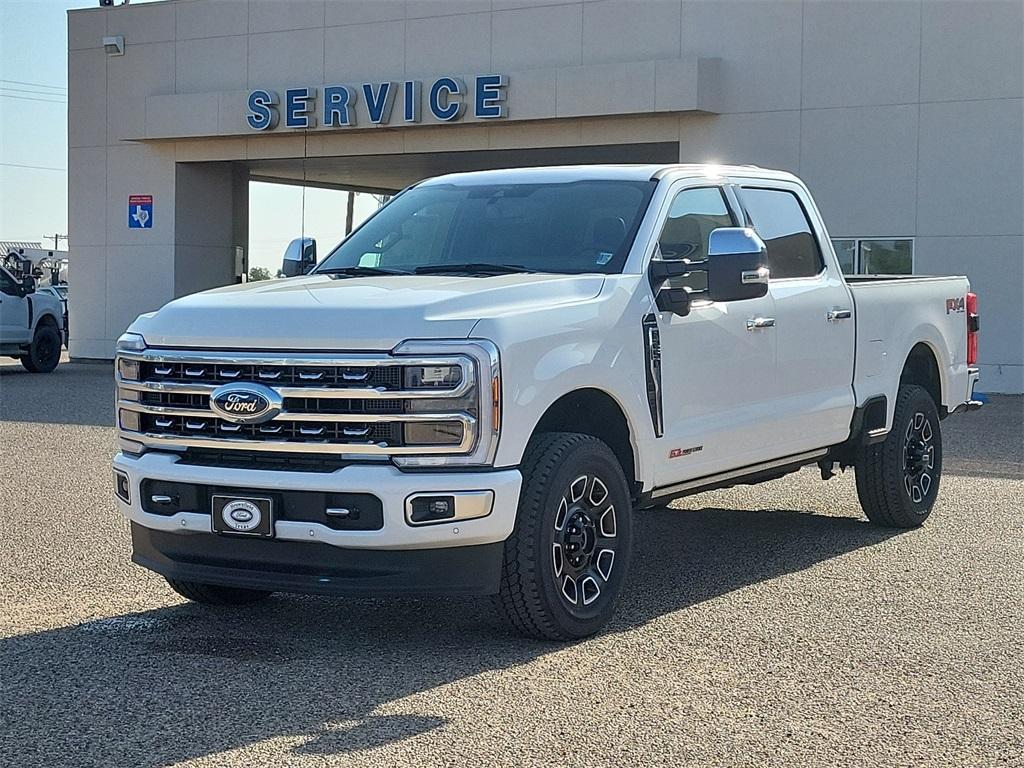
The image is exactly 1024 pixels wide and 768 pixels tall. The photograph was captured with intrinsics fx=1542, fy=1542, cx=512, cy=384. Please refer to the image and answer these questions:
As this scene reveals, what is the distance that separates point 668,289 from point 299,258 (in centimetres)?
242

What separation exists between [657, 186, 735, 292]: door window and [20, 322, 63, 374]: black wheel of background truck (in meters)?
18.8

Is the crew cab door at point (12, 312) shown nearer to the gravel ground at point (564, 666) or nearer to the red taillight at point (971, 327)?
the gravel ground at point (564, 666)

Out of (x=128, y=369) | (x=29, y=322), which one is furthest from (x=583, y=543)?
(x=29, y=322)

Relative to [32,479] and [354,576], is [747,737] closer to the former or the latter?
[354,576]

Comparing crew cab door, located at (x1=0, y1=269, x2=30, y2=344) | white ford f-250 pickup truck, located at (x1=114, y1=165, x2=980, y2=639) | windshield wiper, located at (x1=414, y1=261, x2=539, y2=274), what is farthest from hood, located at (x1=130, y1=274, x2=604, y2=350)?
crew cab door, located at (x1=0, y1=269, x2=30, y2=344)

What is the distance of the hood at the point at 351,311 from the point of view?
19.8 feet

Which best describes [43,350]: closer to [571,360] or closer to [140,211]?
[140,211]

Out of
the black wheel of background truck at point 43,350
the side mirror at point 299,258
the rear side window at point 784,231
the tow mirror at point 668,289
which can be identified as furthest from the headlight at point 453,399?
the black wheel of background truck at point 43,350

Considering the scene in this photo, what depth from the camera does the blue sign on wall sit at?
30.7m

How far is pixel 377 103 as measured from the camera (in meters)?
27.2

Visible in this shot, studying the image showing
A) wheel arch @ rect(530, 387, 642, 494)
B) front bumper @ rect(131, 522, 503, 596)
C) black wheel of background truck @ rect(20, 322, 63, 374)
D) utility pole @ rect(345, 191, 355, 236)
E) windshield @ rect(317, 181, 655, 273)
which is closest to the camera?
front bumper @ rect(131, 522, 503, 596)

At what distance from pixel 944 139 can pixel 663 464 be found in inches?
664

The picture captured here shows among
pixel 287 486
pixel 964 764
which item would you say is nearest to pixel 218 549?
pixel 287 486

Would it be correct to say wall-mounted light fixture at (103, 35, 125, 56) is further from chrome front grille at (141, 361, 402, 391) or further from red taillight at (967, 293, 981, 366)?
chrome front grille at (141, 361, 402, 391)
